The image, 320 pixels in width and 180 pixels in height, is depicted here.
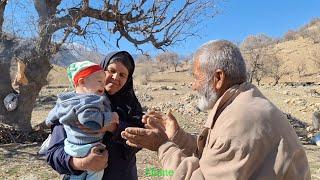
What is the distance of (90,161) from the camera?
90.0 inches

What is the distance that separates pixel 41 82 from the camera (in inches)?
368

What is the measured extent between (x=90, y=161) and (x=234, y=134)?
0.79 metres

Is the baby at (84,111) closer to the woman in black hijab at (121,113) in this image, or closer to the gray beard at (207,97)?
the woman in black hijab at (121,113)

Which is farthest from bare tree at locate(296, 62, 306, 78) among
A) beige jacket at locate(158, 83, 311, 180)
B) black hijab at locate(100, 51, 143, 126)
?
beige jacket at locate(158, 83, 311, 180)

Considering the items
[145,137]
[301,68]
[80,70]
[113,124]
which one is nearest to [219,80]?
[145,137]

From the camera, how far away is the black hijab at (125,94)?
2713 mm

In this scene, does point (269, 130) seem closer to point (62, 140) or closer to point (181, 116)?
point (62, 140)

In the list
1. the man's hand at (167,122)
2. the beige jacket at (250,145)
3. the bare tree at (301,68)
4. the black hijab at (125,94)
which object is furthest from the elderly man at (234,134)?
the bare tree at (301,68)

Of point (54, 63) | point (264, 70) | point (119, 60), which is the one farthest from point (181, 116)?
point (264, 70)

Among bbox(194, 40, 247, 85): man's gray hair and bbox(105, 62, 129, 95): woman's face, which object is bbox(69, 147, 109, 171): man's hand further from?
bbox(194, 40, 247, 85): man's gray hair

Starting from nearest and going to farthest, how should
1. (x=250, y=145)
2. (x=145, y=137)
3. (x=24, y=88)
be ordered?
1. (x=250, y=145)
2. (x=145, y=137)
3. (x=24, y=88)

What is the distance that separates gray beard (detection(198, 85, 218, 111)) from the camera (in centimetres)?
220

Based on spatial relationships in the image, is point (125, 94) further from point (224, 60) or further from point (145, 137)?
point (224, 60)

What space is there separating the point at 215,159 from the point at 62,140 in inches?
34.6
